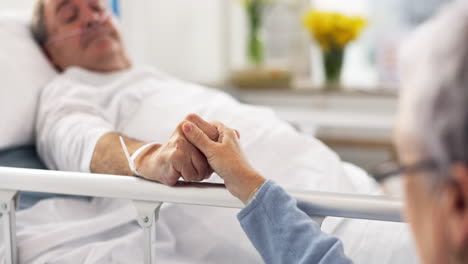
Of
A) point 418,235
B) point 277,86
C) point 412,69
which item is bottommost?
point 277,86

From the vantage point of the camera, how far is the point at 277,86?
3035 millimetres

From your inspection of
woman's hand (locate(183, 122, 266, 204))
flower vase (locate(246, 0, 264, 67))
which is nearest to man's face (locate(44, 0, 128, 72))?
woman's hand (locate(183, 122, 266, 204))

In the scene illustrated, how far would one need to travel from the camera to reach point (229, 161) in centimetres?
89

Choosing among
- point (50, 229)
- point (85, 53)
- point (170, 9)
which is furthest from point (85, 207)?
point (170, 9)

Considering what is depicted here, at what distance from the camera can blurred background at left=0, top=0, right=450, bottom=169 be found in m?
2.71

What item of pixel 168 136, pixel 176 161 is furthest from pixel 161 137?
pixel 176 161

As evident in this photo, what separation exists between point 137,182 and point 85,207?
0.38 metres

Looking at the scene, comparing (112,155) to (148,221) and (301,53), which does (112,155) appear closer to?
(148,221)

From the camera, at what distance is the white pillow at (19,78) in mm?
1407

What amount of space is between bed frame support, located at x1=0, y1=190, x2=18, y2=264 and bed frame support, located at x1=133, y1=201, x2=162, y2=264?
8.6 inches

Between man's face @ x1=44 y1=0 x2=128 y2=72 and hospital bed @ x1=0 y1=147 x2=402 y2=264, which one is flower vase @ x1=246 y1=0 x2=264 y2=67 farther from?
hospital bed @ x1=0 y1=147 x2=402 y2=264

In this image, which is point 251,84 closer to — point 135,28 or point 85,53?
point 135,28

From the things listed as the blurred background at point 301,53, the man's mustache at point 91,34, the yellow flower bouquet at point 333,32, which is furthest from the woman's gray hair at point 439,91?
the yellow flower bouquet at point 333,32

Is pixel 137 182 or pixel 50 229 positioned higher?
pixel 137 182
